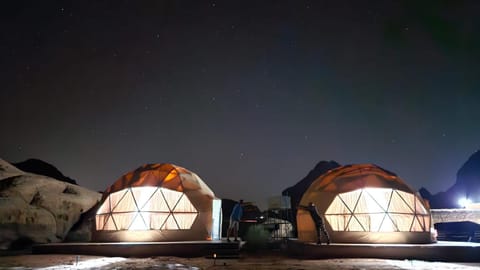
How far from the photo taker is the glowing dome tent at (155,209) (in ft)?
50.6

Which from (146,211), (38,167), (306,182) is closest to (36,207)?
(146,211)

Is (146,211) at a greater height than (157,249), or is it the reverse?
(146,211)

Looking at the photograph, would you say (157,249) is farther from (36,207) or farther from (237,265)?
(36,207)

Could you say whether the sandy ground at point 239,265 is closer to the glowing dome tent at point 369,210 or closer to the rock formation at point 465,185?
the glowing dome tent at point 369,210

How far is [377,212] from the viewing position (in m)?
14.5

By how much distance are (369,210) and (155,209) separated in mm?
8796

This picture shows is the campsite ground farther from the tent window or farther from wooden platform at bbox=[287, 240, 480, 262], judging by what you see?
the tent window

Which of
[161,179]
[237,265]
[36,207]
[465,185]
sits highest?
[465,185]

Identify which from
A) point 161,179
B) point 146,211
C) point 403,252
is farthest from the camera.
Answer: point 161,179

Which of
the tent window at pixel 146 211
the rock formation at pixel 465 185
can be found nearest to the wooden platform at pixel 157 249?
the tent window at pixel 146 211

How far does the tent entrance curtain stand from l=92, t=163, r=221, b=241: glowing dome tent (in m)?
5.47

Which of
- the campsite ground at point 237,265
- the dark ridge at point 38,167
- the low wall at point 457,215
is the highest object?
the dark ridge at point 38,167

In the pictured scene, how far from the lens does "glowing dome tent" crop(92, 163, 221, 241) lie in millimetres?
15422

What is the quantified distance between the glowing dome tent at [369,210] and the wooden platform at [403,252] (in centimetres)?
206
